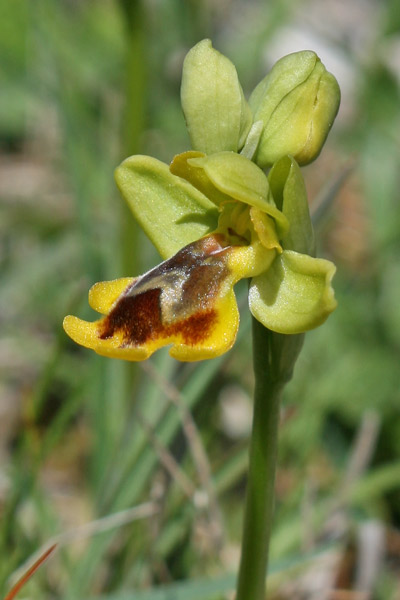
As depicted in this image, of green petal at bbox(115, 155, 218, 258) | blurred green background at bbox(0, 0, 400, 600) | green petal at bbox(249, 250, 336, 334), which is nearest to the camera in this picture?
green petal at bbox(249, 250, 336, 334)

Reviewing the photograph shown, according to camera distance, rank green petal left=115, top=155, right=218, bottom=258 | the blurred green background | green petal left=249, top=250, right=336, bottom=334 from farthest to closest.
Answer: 1. the blurred green background
2. green petal left=115, top=155, right=218, bottom=258
3. green petal left=249, top=250, right=336, bottom=334

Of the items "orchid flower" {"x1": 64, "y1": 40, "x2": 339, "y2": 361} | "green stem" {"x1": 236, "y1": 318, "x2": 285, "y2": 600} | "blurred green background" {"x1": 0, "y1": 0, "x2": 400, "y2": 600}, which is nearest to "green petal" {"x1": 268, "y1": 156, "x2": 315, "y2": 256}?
"orchid flower" {"x1": 64, "y1": 40, "x2": 339, "y2": 361}

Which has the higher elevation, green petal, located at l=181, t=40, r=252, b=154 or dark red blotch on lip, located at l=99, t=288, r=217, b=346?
green petal, located at l=181, t=40, r=252, b=154

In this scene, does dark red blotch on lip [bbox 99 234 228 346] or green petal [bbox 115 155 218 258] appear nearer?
dark red blotch on lip [bbox 99 234 228 346]

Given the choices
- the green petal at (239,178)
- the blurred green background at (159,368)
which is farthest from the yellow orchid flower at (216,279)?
the blurred green background at (159,368)

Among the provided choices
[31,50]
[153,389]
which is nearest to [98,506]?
[153,389]

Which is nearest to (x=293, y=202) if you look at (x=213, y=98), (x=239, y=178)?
(x=239, y=178)

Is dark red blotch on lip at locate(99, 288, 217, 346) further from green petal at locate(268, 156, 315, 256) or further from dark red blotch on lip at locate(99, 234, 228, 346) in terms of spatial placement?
green petal at locate(268, 156, 315, 256)

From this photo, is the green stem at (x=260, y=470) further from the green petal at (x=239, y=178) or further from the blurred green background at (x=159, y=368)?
the blurred green background at (x=159, y=368)
